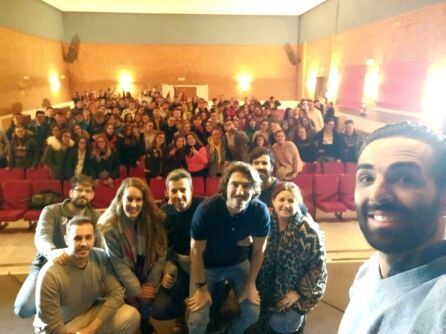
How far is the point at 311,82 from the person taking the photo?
13859 mm

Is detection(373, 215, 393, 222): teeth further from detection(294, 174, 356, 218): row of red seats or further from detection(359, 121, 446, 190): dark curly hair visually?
detection(294, 174, 356, 218): row of red seats

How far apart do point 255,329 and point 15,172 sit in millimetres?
4577

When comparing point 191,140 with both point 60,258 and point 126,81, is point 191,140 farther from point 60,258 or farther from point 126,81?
point 126,81

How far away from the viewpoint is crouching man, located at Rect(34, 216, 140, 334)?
2.14m

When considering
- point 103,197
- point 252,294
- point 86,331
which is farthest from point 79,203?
point 103,197

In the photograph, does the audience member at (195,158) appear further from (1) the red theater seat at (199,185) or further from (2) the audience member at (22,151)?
(2) the audience member at (22,151)

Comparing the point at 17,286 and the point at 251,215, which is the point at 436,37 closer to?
the point at 251,215

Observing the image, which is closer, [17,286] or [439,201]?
[439,201]

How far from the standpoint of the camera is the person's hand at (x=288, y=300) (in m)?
2.36

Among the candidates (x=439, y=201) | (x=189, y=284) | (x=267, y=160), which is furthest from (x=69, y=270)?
(x=439, y=201)

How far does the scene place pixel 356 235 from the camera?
4758 mm

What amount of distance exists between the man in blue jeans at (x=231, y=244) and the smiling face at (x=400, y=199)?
1369 mm

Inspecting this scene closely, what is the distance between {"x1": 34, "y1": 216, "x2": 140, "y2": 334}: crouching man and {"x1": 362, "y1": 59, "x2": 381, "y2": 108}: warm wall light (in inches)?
308

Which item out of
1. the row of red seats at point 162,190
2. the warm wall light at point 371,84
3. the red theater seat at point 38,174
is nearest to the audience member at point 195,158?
the row of red seats at point 162,190
